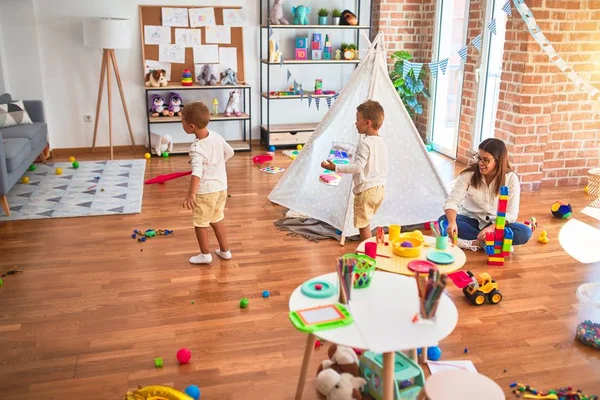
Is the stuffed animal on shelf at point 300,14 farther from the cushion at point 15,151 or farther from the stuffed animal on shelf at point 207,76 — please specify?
the cushion at point 15,151

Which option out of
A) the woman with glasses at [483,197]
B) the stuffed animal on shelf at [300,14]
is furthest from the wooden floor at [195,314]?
the stuffed animal on shelf at [300,14]

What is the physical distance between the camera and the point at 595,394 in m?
2.29

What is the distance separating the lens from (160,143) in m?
6.23

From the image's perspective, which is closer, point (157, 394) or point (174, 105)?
point (157, 394)

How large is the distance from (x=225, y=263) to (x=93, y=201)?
5.64 ft

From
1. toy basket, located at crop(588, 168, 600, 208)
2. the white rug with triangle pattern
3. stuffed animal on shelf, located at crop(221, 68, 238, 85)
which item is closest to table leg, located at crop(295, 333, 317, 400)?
the white rug with triangle pattern

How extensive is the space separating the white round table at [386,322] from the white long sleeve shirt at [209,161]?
139 centimetres

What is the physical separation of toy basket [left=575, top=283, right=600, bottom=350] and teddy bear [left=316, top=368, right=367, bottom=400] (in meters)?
1.17

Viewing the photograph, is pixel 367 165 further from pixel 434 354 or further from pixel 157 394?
pixel 157 394

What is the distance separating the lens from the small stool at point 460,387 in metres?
1.77

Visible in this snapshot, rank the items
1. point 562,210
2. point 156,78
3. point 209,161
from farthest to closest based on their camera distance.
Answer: point 156,78 → point 562,210 → point 209,161

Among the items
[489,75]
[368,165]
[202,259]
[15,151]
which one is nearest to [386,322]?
[368,165]

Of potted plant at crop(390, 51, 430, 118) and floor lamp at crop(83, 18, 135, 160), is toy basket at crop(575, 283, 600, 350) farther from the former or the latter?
floor lamp at crop(83, 18, 135, 160)

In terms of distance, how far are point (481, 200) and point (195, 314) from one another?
75.7 inches
